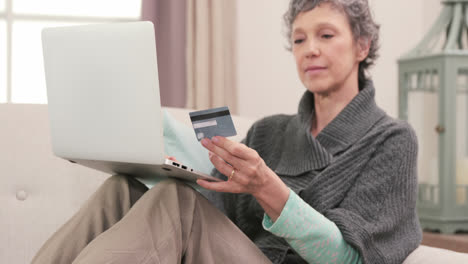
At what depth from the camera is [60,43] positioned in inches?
39.7

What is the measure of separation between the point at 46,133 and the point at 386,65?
6.38 feet

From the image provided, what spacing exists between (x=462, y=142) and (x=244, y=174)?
60.3 inches

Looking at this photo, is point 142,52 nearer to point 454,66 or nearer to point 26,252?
point 26,252

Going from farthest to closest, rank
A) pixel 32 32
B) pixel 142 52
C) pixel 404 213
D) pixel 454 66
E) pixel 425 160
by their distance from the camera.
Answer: pixel 32 32 < pixel 425 160 < pixel 454 66 < pixel 404 213 < pixel 142 52

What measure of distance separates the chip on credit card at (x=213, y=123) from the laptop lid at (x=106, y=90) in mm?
64

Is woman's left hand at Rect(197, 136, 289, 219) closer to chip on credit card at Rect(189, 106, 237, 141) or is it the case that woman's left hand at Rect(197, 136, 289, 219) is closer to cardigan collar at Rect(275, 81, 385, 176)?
chip on credit card at Rect(189, 106, 237, 141)

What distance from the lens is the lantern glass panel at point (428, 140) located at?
2293 mm

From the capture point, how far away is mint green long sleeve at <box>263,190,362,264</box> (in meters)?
1.11

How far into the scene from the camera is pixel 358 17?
143cm

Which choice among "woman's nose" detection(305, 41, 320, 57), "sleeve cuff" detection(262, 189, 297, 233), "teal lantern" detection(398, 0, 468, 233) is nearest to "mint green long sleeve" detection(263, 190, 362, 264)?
"sleeve cuff" detection(262, 189, 297, 233)

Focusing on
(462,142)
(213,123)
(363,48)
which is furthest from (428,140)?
(213,123)

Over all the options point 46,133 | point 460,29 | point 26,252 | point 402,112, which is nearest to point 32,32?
point 46,133

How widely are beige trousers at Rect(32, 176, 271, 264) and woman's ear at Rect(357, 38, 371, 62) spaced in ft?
2.03

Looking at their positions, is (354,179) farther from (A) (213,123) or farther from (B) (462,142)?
(B) (462,142)
